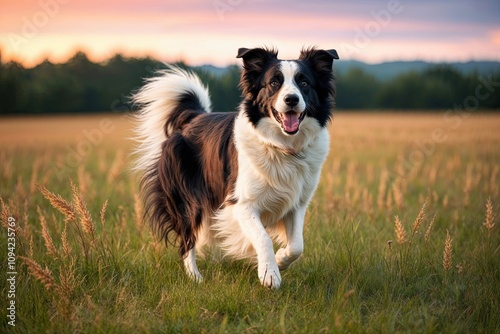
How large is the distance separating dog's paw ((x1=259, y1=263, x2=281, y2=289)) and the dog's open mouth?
1175mm

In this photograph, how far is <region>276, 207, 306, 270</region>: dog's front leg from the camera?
4461mm

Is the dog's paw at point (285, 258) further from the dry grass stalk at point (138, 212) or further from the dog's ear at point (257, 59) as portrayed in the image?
the dry grass stalk at point (138, 212)

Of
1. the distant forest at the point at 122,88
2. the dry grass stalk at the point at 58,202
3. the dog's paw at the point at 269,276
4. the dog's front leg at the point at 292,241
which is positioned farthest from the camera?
the distant forest at the point at 122,88

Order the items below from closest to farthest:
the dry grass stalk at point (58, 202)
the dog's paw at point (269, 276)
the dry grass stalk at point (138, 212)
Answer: the dry grass stalk at point (58, 202), the dog's paw at point (269, 276), the dry grass stalk at point (138, 212)

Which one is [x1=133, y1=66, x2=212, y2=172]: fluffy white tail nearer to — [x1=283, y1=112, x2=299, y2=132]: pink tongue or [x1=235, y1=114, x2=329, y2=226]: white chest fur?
[x1=235, y1=114, x2=329, y2=226]: white chest fur

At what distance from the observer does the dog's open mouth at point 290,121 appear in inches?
171

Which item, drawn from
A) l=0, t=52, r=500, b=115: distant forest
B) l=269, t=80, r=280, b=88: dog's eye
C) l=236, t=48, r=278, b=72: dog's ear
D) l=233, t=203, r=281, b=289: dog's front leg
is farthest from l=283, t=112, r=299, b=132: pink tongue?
l=0, t=52, r=500, b=115: distant forest

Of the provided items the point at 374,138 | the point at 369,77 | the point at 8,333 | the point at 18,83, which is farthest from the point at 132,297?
the point at 369,77

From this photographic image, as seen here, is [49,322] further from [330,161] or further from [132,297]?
[330,161]

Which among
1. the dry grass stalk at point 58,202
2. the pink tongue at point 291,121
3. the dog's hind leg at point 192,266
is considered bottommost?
the dog's hind leg at point 192,266

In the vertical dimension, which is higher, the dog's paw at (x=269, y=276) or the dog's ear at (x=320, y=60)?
the dog's ear at (x=320, y=60)

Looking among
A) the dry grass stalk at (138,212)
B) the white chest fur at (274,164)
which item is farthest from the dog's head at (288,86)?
the dry grass stalk at (138,212)

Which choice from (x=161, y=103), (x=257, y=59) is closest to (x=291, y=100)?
(x=257, y=59)

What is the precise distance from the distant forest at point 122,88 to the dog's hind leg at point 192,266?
353cm
